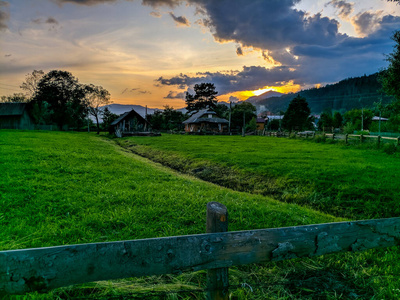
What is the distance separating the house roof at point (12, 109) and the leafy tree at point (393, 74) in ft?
205

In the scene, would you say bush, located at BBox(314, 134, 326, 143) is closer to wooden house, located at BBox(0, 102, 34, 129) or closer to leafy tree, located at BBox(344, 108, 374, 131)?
leafy tree, located at BBox(344, 108, 374, 131)

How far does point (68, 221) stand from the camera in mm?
4941

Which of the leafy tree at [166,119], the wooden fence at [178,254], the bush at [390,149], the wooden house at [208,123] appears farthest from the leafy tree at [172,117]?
the wooden fence at [178,254]

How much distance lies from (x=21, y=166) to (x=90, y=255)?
1007 centimetres

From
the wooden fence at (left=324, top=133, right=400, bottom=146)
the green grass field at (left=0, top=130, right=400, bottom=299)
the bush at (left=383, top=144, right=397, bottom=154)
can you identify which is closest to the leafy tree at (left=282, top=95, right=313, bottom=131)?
the wooden fence at (left=324, top=133, right=400, bottom=146)

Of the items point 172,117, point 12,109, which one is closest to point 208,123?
point 172,117

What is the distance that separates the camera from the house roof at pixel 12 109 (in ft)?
163

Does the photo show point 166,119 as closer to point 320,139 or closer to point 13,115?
point 13,115

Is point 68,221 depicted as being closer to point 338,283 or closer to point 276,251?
point 276,251

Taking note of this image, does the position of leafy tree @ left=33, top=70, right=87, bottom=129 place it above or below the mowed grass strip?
above

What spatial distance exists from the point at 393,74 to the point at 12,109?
6442 centimetres

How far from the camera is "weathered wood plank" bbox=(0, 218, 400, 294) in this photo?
1.62 m

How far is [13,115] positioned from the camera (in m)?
50.5

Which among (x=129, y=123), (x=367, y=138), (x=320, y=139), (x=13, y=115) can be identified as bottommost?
(x=320, y=139)
